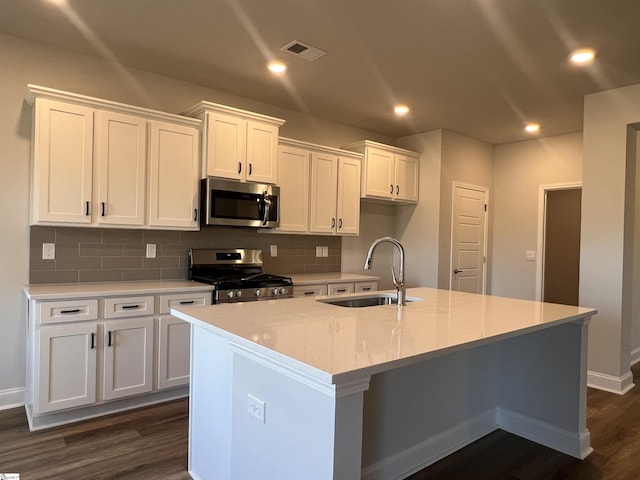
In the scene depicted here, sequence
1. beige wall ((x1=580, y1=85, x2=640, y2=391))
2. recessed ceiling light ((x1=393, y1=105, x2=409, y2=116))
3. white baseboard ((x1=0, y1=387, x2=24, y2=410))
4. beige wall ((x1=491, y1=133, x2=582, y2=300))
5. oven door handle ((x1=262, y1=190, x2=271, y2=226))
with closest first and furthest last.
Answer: white baseboard ((x1=0, y1=387, x2=24, y2=410)), beige wall ((x1=580, y1=85, x2=640, y2=391)), oven door handle ((x1=262, y1=190, x2=271, y2=226)), recessed ceiling light ((x1=393, y1=105, x2=409, y2=116)), beige wall ((x1=491, y1=133, x2=582, y2=300))

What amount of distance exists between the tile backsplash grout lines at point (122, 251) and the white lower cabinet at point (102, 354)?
17.4 inches

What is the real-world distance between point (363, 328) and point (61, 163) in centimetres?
242

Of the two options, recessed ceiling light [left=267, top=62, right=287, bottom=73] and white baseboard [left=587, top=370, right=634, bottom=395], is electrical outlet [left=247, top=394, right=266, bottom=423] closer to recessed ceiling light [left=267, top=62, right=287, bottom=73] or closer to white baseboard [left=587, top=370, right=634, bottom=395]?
recessed ceiling light [left=267, top=62, right=287, bottom=73]

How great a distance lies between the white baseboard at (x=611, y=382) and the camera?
3699 mm

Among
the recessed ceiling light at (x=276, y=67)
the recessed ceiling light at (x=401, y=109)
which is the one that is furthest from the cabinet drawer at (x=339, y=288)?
the recessed ceiling light at (x=276, y=67)

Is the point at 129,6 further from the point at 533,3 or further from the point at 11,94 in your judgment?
the point at 533,3

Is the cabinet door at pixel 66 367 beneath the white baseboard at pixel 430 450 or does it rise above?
above

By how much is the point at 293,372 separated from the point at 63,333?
2.10 meters

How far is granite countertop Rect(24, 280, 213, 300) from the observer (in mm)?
2750

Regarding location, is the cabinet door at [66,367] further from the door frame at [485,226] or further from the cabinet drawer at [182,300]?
the door frame at [485,226]

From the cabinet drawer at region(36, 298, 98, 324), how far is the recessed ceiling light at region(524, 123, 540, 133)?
15.5 ft

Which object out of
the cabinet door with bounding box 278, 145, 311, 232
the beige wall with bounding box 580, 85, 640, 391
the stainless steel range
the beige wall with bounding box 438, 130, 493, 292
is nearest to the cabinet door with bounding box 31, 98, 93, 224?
the stainless steel range

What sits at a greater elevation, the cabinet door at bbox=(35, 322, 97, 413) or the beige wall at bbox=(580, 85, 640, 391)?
the beige wall at bbox=(580, 85, 640, 391)

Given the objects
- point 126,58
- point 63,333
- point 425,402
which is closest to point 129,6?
point 126,58
